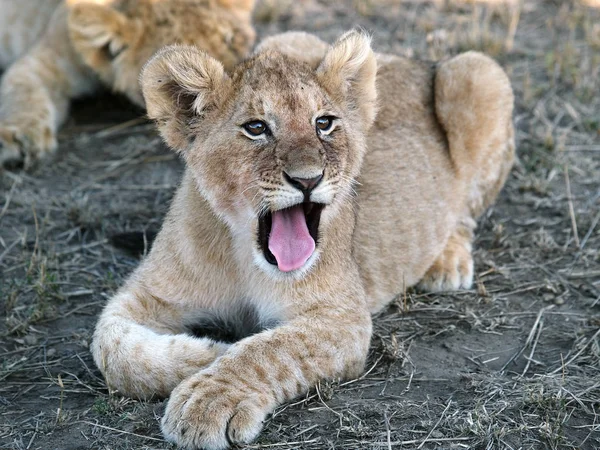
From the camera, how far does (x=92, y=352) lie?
4.02 metres

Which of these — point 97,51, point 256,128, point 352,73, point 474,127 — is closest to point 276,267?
point 256,128

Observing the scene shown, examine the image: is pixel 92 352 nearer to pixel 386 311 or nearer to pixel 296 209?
pixel 296 209

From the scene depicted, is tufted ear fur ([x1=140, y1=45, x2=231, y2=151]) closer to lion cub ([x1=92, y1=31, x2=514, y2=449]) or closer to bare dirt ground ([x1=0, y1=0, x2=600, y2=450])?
lion cub ([x1=92, y1=31, x2=514, y2=449])

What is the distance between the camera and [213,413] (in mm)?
3400

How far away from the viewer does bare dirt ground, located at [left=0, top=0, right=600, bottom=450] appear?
11.8 ft

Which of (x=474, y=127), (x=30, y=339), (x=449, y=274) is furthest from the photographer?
(x=474, y=127)

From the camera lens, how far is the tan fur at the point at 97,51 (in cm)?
652

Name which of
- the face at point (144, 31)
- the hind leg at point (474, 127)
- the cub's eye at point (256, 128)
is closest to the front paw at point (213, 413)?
the cub's eye at point (256, 128)

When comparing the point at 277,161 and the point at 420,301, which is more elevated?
the point at 277,161

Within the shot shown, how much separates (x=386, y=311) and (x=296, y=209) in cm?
120

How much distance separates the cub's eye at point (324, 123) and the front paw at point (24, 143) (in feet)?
10.0

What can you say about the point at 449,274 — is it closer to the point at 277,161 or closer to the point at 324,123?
the point at 324,123

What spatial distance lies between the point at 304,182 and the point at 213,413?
35.3 inches

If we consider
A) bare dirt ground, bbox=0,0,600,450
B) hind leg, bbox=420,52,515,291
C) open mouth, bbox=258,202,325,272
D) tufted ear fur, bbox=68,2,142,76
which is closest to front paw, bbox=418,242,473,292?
bare dirt ground, bbox=0,0,600,450
